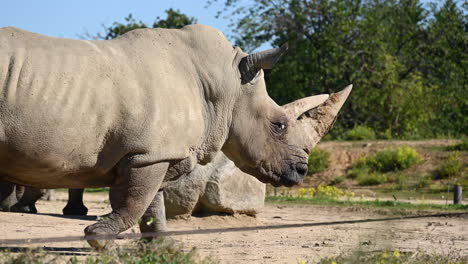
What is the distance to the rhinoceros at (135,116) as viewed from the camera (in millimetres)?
5223

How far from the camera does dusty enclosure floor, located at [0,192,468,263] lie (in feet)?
23.1

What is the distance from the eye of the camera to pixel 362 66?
26.7 metres

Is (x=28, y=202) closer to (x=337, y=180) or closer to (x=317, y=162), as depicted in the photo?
(x=337, y=180)

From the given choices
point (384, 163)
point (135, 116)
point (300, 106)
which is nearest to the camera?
point (135, 116)

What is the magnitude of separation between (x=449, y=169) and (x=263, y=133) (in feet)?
45.5

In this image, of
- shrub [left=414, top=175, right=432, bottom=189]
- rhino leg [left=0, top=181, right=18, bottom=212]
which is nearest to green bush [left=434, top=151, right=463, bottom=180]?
shrub [left=414, top=175, right=432, bottom=189]

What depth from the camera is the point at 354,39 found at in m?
27.0

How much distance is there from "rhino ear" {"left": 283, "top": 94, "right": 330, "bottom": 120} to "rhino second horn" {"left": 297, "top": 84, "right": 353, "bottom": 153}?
53mm

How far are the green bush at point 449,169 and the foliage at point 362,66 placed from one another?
491cm

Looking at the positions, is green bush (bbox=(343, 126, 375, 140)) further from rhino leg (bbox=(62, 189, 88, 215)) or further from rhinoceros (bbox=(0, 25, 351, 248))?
rhinoceros (bbox=(0, 25, 351, 248))

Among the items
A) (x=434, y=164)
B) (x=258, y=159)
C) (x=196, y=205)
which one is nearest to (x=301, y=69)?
(x=434, y=164)

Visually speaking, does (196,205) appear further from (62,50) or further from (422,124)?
(422,124)

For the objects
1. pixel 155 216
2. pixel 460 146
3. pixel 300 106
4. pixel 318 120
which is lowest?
pixel 155 216

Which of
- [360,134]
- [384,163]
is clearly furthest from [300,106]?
[360,134]
